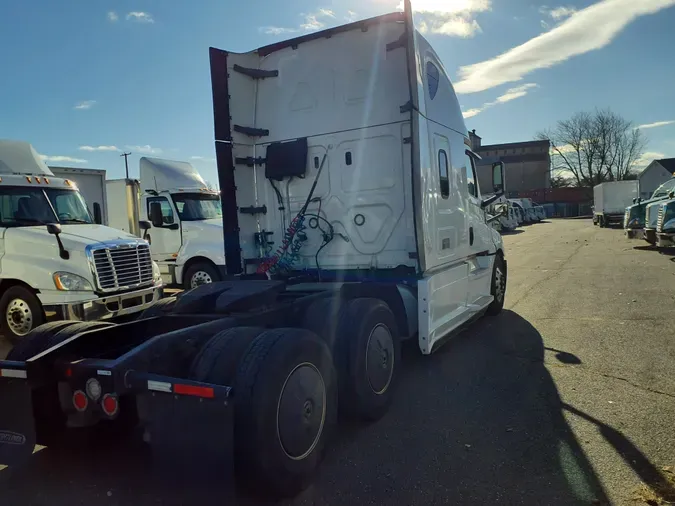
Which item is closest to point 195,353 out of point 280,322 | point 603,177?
point 280,322

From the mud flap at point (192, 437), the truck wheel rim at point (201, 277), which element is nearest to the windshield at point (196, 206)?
the truck wheel rim at point (201, 277)

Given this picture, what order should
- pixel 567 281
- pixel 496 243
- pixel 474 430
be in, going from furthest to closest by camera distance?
1. pixel 567 281
2. pixel 496 243
3. pixel 474 430

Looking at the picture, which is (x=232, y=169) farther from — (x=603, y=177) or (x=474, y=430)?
(x=603, y=177)

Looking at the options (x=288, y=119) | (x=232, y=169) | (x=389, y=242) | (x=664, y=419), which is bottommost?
(x=664, y=419)

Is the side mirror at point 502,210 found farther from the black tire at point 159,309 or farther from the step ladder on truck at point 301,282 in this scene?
the black tire at point 159,309

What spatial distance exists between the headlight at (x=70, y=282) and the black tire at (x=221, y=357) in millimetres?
4853

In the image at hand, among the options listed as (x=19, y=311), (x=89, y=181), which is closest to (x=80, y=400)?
(x=19, y=311)

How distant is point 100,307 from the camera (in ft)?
24.2

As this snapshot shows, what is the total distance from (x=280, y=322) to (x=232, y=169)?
235 centimetres

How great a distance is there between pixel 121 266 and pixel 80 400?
523cm

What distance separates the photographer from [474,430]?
4023 mm

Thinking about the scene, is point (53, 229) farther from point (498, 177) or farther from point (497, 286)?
point (497, 286)

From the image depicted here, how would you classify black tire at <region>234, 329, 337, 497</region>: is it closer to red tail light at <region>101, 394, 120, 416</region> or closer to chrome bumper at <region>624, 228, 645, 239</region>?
red tail light at <region>101, 394, 120, 416</region>

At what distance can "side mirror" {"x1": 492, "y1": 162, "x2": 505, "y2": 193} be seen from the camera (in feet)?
25.3
